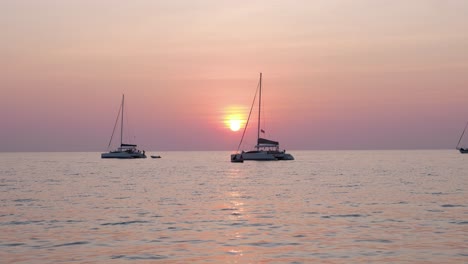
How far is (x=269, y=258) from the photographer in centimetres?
2416

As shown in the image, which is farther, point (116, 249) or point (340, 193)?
point (340, 193)

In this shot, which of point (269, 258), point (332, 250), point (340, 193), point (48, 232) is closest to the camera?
point (269, 258)

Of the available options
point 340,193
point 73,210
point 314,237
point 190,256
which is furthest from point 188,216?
point 340,193

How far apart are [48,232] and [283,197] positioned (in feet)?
85.7

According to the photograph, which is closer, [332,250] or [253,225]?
[332,250]

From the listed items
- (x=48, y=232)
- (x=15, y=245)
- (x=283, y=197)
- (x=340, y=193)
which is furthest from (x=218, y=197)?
(x=15, y=245)

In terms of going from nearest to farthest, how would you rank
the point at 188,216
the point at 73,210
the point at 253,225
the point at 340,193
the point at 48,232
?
the point at 48,232 → the point at 253,225 → the point at 188,216 → the point at 73,210 → the point at 340,193

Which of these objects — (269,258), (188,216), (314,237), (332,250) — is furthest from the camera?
(188,216)

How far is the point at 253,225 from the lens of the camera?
34094 mm

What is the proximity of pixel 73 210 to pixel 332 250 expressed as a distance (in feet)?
Answer: 73.1

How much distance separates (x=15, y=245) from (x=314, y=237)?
43.8 feet

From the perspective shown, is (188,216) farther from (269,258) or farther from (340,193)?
(340,193)

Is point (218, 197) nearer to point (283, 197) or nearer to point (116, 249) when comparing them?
point (283, 197)

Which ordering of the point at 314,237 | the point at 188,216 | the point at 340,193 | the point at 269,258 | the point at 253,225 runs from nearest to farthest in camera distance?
the point at 269,258
the point at 314,237
the point at 253,225
the point at 188,216
the point at 340,193
